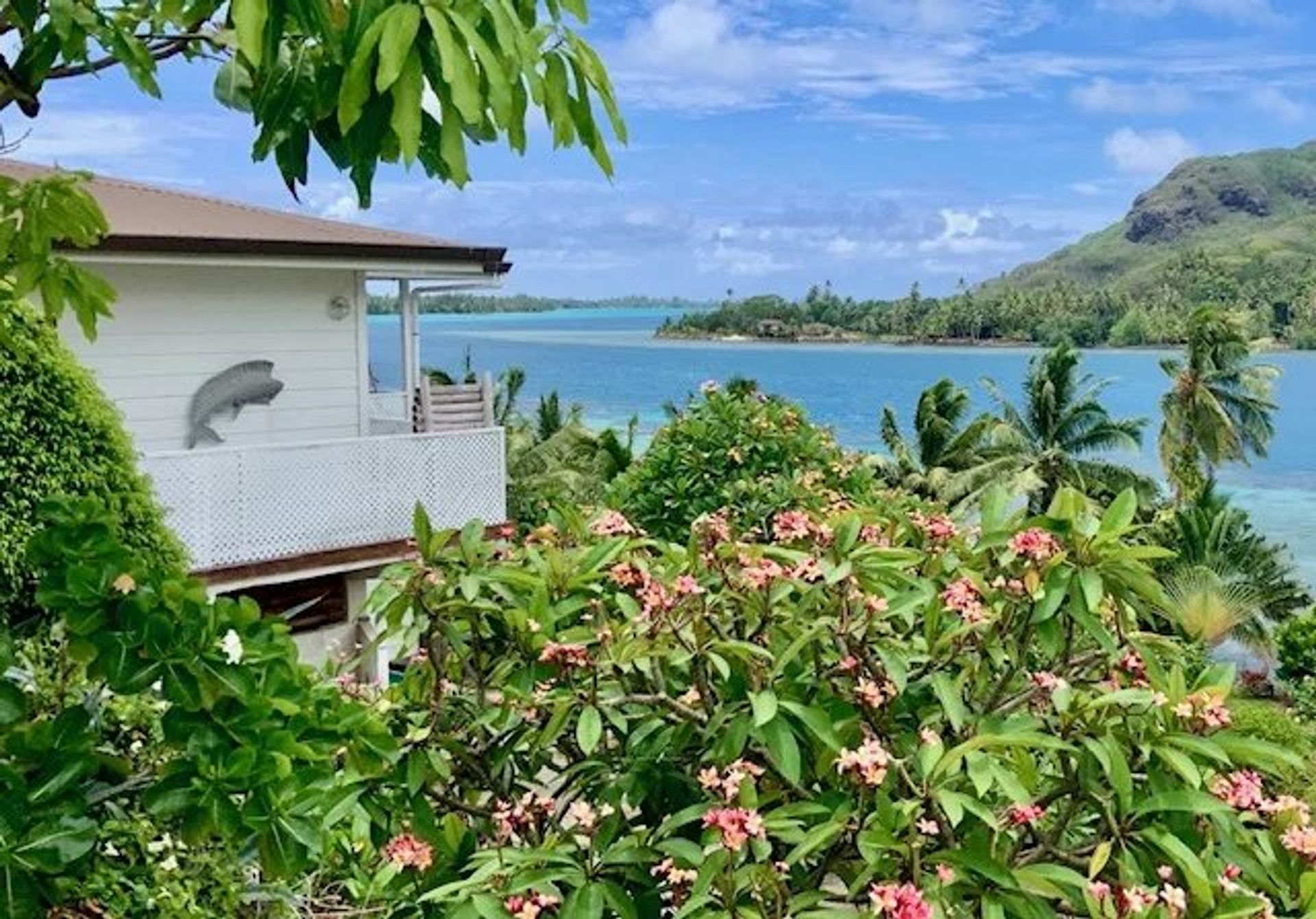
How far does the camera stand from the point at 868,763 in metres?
2.09

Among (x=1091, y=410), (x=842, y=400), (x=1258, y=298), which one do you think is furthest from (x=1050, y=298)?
(x=1091, y=410)

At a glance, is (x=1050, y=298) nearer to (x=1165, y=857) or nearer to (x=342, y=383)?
(x=342, y=383)

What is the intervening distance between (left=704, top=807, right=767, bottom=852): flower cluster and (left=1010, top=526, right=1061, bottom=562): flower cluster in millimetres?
689

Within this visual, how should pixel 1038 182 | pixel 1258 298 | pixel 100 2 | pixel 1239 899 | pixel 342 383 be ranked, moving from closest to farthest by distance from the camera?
pixel 1239 899, pixel 100 2, pixel 342 383, pixel 1258 298, pixel 1038 182

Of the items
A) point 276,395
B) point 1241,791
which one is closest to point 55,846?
Result: point 1241,791

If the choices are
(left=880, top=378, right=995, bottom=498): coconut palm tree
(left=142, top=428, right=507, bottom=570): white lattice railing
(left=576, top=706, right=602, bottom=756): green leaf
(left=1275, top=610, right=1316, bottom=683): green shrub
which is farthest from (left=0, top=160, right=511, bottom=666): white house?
(left=880, top=378, right=995, bottom=498): coconut palm tree

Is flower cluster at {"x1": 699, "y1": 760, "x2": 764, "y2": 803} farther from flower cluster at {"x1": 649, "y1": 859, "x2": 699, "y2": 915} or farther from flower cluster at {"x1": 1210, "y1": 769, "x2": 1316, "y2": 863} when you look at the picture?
flower cluster at {"x1": 1210, "y1": 769, "x2": 1316, "y2": 863}

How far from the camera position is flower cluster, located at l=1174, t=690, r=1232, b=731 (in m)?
2.19

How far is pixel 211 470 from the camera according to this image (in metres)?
9.20

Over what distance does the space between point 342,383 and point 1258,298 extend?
79.3 m

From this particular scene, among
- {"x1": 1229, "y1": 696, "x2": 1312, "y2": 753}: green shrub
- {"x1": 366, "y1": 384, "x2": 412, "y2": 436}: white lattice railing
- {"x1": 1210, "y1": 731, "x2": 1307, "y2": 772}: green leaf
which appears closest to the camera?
{"x1": 1210, "y1": 731, "x2": 1307, "y2": 772}: green leaf

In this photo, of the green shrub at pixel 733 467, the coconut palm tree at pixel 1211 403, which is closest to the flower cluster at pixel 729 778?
the green shrub at pixel 733 467

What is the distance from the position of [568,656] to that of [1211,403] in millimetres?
33360

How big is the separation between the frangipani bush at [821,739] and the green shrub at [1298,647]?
24.2 m
